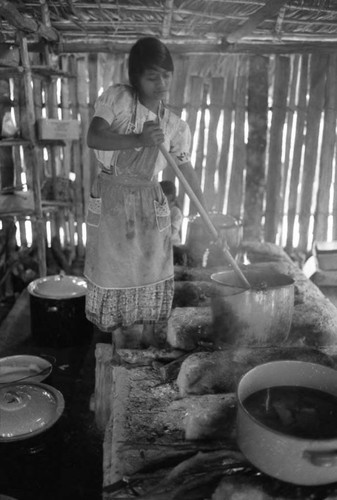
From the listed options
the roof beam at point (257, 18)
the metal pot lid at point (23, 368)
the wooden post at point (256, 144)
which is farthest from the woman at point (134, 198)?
the wooden post at point (256, 144)

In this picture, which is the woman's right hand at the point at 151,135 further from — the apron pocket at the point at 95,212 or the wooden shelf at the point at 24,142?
the wooden shelf at the point at 24,142

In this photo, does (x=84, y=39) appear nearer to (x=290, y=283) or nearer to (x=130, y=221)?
(x=130, y=221)

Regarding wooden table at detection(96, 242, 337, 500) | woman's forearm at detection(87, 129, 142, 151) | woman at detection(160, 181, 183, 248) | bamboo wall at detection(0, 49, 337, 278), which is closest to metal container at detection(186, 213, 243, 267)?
woman at detection(160, 181, 183, 248)

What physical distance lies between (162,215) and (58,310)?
2.08m

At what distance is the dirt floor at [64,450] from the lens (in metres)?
2.84

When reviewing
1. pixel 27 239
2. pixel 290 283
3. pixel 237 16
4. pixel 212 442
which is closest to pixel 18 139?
A: pixel 27 239

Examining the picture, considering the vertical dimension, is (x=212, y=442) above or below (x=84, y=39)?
below

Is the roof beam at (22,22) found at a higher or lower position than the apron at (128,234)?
higher

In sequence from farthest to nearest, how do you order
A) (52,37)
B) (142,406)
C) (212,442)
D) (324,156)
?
(324,156) → (52,37) → (142,406) → (212,442)

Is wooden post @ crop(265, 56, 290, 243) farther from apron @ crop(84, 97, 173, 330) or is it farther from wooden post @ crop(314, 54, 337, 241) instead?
apron @ crop(84, 97, 173, 330)

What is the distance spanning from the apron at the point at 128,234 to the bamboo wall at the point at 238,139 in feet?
10.0

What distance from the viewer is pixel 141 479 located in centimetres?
219

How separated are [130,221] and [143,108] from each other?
744 millimetres

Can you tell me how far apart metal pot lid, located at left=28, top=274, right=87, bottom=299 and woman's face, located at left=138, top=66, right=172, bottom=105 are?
2429mm
